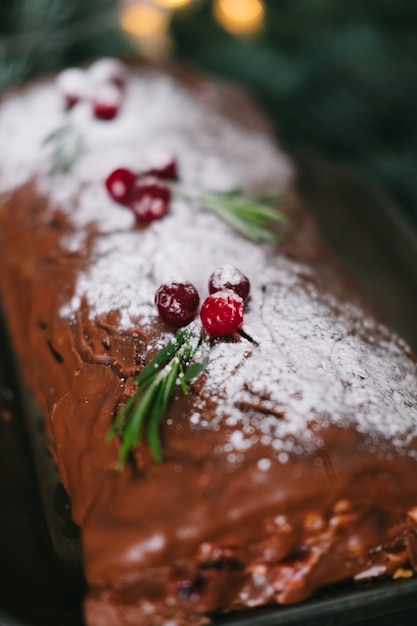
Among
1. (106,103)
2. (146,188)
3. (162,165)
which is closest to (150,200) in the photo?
(146,188)

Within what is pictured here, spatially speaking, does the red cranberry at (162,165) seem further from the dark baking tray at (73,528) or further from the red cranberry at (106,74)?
the dark baking tray at (73,528)

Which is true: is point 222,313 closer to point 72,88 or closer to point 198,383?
point 198,383

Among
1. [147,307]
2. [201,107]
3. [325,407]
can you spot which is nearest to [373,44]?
[201,107]

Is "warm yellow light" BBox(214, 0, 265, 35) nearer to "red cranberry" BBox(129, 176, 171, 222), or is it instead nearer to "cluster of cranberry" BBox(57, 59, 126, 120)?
"cluster of cranberry" BBox(57, 59, 126, 120)

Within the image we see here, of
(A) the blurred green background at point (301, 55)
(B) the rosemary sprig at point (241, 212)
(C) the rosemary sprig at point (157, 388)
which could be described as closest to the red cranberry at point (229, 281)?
(C) the rosemary sprig at point (157, 388)

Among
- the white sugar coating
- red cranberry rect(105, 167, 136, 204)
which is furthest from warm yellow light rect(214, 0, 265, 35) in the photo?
red cranberry rect(105, 167, 136, 204)

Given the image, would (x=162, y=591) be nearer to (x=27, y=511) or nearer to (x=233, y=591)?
(x=233, y=591)

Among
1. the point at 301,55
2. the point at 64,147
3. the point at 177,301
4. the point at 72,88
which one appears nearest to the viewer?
the point at 177,301
